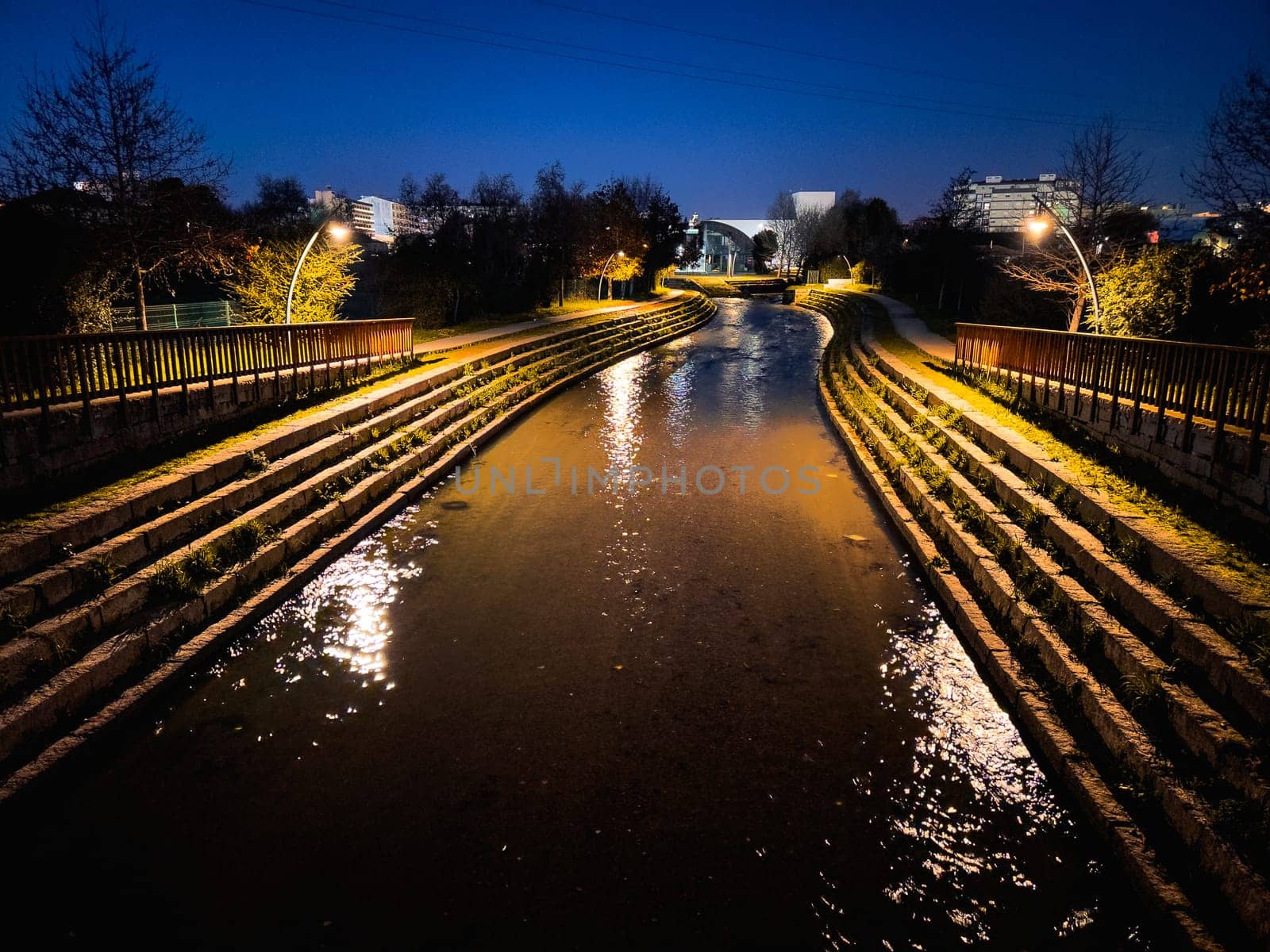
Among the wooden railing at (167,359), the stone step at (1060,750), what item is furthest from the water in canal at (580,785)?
the wooden railing at (167,359)

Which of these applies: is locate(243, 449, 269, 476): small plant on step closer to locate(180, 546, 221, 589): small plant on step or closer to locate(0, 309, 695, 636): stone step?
locate(0, 309, 695, 636): stone step

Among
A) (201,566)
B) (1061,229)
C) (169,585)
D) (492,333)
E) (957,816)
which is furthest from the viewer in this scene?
(492,333)

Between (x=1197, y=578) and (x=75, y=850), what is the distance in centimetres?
659

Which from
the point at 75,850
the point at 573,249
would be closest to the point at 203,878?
the point at 75,850

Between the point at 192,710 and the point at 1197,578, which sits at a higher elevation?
the point at 1197,578

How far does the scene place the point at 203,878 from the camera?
331cm

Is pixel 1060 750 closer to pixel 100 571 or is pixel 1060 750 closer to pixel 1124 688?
pixel 1124 688

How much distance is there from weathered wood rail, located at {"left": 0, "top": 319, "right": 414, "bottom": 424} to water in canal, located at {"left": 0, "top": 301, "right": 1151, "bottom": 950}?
3.76m

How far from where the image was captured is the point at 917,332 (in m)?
25.3

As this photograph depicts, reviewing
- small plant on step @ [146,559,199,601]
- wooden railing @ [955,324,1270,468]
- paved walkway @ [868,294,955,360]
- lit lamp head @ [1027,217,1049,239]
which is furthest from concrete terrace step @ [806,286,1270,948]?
paved walkway @ [868,294,955,360]

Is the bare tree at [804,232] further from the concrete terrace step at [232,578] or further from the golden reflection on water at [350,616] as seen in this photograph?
the golden reflection on water at [350,616]

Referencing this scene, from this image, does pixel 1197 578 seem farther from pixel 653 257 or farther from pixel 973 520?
pixel 653 257

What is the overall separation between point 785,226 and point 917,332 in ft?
233

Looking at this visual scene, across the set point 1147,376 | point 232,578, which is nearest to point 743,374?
point 1147,376
